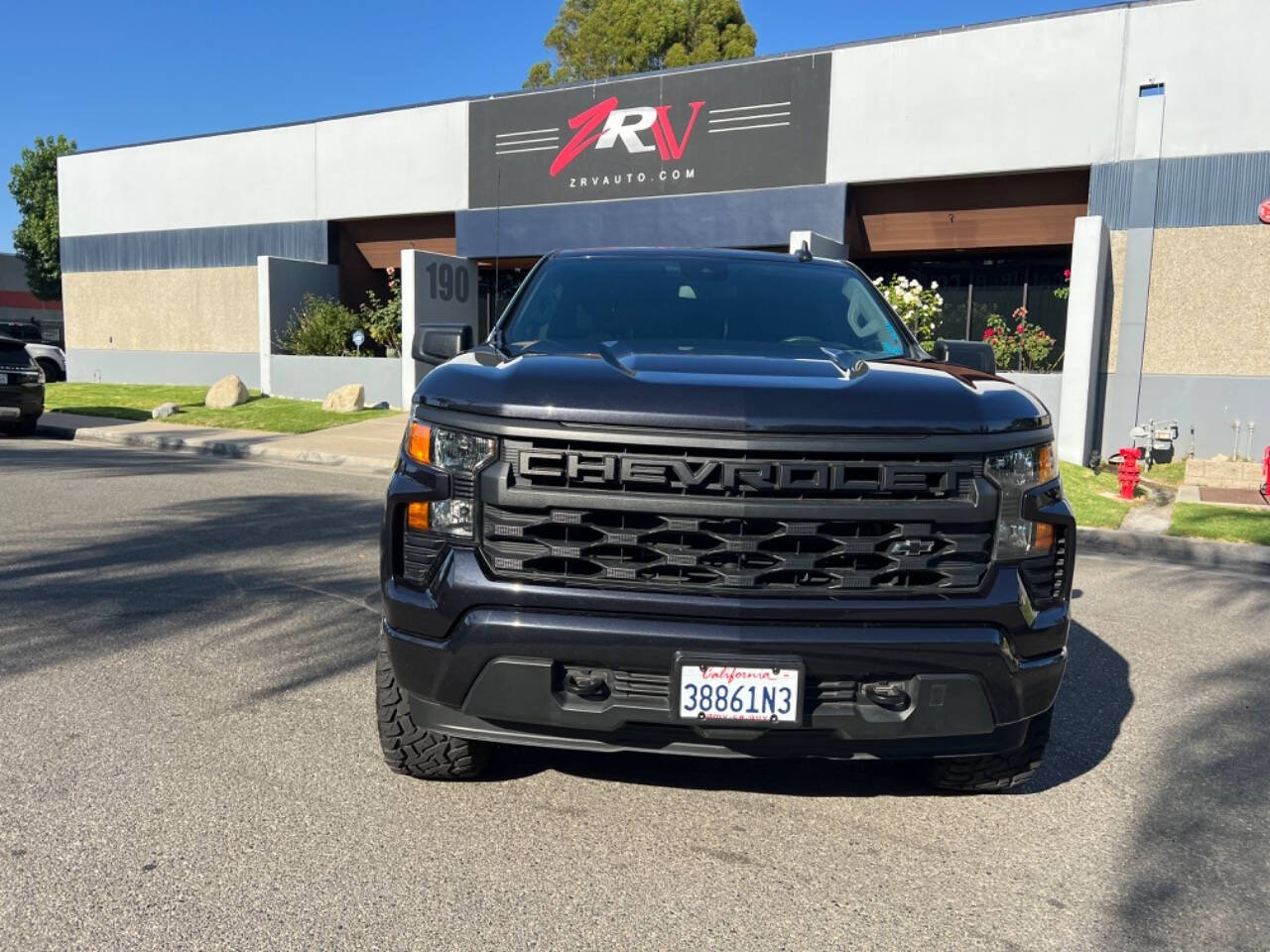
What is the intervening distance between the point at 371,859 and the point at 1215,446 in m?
14.6

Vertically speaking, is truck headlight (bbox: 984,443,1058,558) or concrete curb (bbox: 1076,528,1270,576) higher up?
truck headlight (bbox: 984,443,1058,558)

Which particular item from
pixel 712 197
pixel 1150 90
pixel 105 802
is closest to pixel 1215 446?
pixel 1150 90

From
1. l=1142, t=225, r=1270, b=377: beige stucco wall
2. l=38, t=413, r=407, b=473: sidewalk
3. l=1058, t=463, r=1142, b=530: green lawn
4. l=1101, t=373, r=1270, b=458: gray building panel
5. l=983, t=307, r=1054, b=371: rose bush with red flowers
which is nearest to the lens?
l=1058, t=463, r=1142, b=530: green lawn

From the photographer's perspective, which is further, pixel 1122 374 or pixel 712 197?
pixel 712 197

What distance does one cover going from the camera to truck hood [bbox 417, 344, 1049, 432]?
284 cm

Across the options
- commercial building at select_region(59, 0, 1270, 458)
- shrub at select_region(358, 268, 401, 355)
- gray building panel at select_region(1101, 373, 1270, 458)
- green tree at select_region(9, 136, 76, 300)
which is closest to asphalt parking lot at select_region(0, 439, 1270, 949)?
commercial building at select_region(59, 0, 1270, 458)

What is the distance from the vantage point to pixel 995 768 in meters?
3.37

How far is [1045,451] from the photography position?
313 centimetres

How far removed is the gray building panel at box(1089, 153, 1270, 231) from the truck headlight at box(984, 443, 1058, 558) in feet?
43.9

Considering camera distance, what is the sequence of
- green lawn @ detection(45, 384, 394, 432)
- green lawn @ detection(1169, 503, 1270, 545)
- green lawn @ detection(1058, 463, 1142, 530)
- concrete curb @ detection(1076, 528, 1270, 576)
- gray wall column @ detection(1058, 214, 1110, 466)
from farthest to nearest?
green lawn @ detection(45, 384, 394, 432) → gray wall column @ detection(1058, 214, 1110, 466) → green lawn @ detection(1058, 463, 1142, 530) → green lawn @ detection(1169, 503, 1270, 545) → concrete curb @ detection(1076, 528, 1270, 576)

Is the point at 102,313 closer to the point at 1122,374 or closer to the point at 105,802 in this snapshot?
the point at 1122,374

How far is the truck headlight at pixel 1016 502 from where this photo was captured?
295cm

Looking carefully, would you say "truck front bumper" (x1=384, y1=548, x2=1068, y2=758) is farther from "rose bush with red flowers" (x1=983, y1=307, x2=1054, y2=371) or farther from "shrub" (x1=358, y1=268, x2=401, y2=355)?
"shrub" (x1=358, y1=268, x2=401, y2=355)

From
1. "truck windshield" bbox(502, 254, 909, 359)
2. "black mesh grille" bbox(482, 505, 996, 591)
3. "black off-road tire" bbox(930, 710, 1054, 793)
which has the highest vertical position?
"truck windshield" bbox(502, 254, 909, 359)
